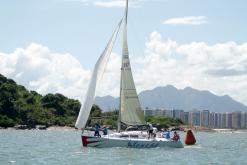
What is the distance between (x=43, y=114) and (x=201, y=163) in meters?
134

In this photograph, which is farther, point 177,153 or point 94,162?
point 177,153

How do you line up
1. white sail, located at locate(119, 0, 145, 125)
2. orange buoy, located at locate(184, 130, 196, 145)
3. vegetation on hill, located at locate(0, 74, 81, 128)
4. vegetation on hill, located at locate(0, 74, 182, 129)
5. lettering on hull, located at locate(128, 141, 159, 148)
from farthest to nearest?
vegetation on hill, located at locate(0, 74, 81, 128), vegetation on hill, located at locate(0, 74, 182, 129), orange buoy, located at locate(184, 130, 196, 145), white sail, located at locate(119, 0, 145, 125), lettering on hull, located at locate(128, 141, 159, 148)

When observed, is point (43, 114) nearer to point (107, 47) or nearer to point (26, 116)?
point (26, 116)

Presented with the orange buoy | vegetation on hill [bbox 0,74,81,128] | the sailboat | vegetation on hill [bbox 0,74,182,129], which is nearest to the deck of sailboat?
the sailboat

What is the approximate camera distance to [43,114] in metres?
178

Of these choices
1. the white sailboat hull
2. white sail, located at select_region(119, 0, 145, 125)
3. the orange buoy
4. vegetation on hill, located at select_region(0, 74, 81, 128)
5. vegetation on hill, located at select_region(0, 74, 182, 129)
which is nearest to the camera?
the white sailboat hull

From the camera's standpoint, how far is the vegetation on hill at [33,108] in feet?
561

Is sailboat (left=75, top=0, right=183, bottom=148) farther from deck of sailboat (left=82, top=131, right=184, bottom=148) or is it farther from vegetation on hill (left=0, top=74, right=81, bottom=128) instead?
vegetation on hill (left=0, top=74, right=81, bottom=128)

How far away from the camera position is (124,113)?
193 feet

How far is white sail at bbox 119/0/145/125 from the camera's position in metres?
58.9

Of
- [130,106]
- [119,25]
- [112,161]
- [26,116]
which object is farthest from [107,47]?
[26,116]

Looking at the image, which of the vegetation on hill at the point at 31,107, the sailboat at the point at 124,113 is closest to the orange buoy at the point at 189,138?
the sailboat at the point at 124,113

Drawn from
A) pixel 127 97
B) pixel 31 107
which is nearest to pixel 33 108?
pixel 31 107

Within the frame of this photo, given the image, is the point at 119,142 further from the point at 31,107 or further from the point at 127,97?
the point at 31,107
